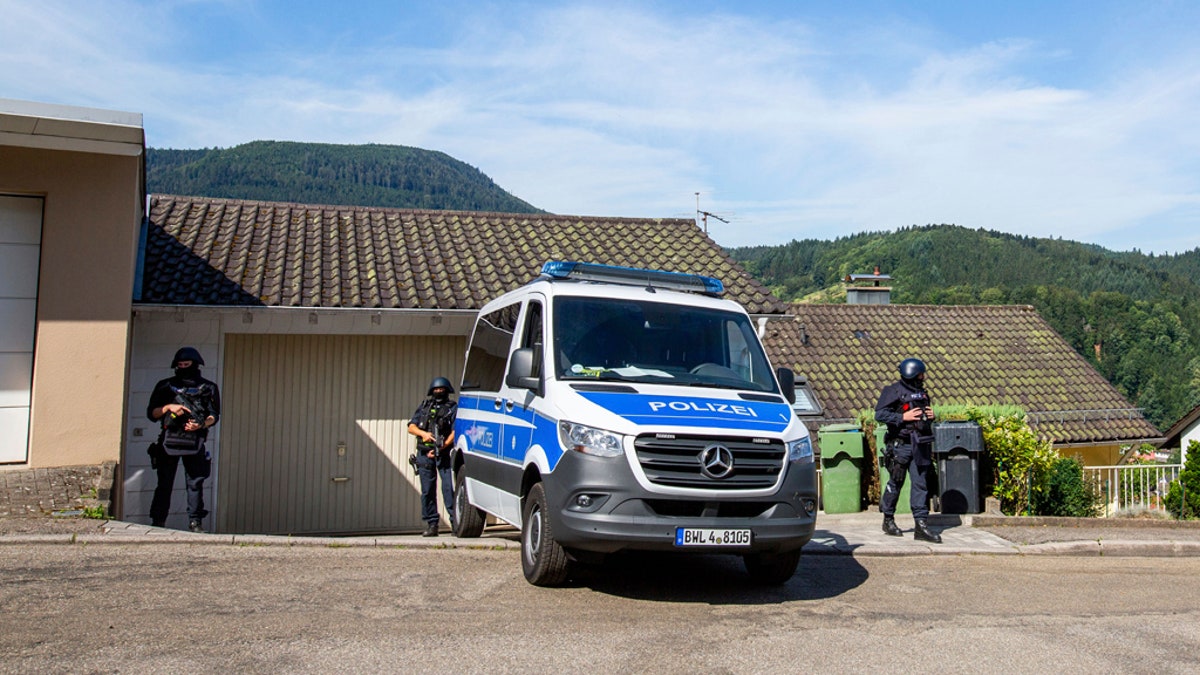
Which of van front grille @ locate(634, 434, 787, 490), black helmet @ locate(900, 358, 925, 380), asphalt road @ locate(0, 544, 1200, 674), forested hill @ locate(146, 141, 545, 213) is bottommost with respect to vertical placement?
asphalt road @ locate(0, 544, 1200, 674)

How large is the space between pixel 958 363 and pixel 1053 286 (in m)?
62.6

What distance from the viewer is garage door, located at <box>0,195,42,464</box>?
1050 centimetres

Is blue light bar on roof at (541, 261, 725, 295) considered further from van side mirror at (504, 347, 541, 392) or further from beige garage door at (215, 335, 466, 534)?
beige garage door at (215, 335, 466, 534)

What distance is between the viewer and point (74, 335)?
10445 mm

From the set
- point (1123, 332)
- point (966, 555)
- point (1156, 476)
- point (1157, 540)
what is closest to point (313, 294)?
point (966, 555)

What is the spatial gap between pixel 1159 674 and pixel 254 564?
6032 millimetres

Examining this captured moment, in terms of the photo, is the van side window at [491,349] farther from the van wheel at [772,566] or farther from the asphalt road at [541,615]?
the van wheel at [772,566]

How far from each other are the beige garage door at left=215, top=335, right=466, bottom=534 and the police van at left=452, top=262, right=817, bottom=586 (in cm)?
502

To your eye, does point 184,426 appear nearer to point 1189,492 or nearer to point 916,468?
point 916,468

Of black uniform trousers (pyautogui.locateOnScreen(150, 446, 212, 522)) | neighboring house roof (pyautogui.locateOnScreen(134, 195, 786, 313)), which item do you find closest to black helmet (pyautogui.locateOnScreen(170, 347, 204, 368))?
black uniform trousers (pyautogui.locateOnScreen(150, 446, 212, 522))

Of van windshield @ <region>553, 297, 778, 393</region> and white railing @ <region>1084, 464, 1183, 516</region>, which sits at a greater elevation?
van windshield @ <region>553, 297, 778, 393</region>

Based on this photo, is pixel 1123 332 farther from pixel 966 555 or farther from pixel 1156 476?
pixel 966 555

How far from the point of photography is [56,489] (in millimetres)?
9625

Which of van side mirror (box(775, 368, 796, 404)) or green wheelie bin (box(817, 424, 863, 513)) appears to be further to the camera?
green wheelie bin (box(817, 424, 863, 513))
